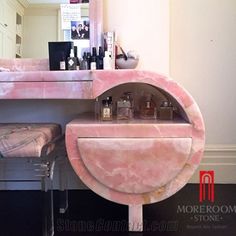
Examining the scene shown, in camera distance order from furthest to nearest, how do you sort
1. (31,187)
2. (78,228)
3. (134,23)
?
1. (31,187)
2. (134,23)
3. (78,228)

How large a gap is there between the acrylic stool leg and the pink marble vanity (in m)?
0.03

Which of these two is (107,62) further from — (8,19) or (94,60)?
(8,19)

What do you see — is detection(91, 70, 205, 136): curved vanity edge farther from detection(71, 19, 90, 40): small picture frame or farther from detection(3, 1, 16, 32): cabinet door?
detection(3, 1, 16, 32): cabinet door

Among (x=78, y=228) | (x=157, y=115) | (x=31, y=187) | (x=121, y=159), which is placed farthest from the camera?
(x=31, y=187)

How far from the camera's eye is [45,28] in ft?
5.68

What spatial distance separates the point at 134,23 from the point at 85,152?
915mm

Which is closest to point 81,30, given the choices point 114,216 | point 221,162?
point 114,216

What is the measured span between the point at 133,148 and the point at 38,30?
40.3 inches

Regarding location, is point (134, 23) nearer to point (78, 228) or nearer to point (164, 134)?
point (164, 134)

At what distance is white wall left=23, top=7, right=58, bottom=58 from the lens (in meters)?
→ 1.74

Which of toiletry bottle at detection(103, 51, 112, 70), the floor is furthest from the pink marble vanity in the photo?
toiletry bottle at detection(103, 51, 112, 70)

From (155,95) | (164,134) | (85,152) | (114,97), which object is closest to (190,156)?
(164,134)

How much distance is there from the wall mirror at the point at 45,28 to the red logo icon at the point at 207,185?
3.68ft

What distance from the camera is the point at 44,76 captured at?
50.8 inches
